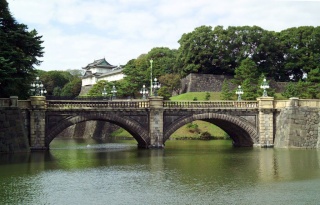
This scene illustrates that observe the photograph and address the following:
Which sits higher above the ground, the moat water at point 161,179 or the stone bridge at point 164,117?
the stone bridge at point 164,117

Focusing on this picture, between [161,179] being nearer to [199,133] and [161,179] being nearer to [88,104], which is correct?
[88,104]

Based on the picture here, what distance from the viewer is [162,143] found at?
167 ft

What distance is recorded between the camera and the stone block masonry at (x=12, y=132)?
43438 millimetres

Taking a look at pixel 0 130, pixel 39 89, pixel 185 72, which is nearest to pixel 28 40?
pixel 39 89

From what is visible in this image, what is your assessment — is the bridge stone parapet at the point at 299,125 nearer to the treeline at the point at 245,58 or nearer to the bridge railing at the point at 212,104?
the bridge railing at the point at 212,104

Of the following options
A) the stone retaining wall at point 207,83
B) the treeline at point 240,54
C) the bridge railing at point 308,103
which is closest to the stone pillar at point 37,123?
the bridge railing at point 308,103

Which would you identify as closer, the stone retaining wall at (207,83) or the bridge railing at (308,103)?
the bridge railing at (308,103)

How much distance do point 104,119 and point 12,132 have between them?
9.81 meters

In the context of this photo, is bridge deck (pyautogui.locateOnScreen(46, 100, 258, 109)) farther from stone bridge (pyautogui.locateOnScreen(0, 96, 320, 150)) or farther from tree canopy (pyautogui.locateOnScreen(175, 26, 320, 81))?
tree canopy (pyautogui.locateOnScreen(175, 26, 320, 81))

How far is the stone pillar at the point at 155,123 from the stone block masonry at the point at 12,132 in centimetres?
1307

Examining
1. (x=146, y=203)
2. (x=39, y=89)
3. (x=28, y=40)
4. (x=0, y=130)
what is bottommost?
(x=146, y=203)

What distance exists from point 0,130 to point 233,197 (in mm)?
27328

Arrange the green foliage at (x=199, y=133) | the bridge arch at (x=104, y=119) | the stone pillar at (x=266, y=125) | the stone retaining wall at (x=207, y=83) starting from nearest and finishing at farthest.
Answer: the bridge arch at (x=104, y=119) → the stone pillar at (x=266, y=125) → the green foliage at (x=199, y=133) → the stone retaining wall at (x=207, y=83)

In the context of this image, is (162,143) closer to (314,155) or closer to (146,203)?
(314,155)
